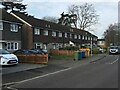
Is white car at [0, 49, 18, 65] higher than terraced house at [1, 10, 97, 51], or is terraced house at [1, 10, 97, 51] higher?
terraced house at [1, 10, 97, 51]

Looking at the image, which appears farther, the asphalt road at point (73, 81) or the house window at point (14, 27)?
the house window at point (14, 27)

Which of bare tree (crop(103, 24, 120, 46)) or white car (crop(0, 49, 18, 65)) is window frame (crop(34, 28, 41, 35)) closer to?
white car (crop(0, 49, 18, 65))

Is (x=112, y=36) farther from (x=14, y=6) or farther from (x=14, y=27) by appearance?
(x=14, y=27)

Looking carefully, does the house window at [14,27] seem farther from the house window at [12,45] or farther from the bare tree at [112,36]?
the bare tree at [112,36]

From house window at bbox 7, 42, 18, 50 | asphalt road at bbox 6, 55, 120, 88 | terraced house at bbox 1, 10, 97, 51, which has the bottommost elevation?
asphalt road at bbox 6, 55, 120, 88

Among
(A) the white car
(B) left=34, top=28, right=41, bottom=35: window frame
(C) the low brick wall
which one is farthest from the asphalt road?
(B) left=34, top=28, right=41, bottom=35: window frame

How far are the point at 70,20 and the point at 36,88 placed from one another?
79914 mm

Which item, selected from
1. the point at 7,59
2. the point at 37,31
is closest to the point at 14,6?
the point at 37,31

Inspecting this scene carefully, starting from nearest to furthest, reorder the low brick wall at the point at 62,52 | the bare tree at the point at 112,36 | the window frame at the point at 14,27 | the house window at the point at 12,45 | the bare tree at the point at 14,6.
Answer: the house window at the point at 12,45 → the window frame at the point at 14,27 → the low brick wall at the point at 62,52 → the bare tree at the point at 14,6 → the bare tree at the point at 112,36

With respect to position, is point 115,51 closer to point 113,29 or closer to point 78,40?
point 78,40

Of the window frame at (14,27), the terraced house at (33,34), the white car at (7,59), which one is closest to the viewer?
the white car at (7,59)

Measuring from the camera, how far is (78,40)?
254 feet

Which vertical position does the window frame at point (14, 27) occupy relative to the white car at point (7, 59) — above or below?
above

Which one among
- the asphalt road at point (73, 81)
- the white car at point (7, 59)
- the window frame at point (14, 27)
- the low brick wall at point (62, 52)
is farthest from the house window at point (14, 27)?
the asphalt road at point (73, 81)
